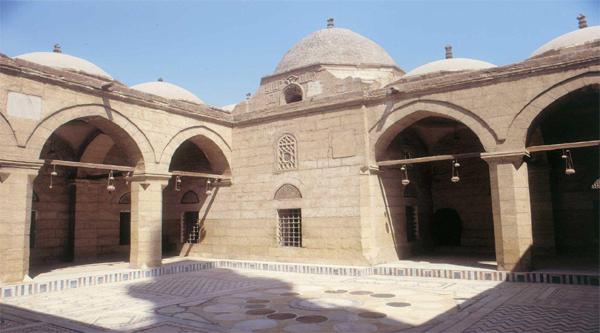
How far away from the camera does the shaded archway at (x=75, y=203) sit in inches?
440

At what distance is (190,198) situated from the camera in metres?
12.9

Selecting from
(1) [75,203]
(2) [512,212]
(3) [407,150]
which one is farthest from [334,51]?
(1) [75,203]

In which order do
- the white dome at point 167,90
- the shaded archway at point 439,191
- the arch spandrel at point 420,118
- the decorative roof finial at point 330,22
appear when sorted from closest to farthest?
the arch spandrel at point 420,118 < the shaded archway at point 439,191 < the white dome at point 167,90 < the decorative roof finial at point 330,22

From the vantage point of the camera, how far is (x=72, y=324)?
5.33 metres

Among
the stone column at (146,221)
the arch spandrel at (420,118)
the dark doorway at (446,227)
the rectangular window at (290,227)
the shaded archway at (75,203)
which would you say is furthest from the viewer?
the dark doorway at (446,227)

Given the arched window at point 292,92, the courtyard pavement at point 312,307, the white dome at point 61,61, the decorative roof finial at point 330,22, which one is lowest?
the courtyard pavement at point 312,307

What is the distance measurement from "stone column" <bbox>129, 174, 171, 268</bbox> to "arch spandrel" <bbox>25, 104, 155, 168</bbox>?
469mm

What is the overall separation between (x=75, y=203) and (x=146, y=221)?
3.37 meters

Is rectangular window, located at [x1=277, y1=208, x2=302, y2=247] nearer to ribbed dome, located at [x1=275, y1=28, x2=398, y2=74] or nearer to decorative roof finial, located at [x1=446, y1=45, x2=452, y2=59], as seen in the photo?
ribbed dome, located at [x1=275, y1=28, x2=398, y2=74]

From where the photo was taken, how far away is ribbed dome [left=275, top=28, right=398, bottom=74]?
13.3 meters

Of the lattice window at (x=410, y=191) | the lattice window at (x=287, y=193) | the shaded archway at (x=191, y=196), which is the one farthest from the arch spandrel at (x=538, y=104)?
the shaded archway at (x=191, y=196)

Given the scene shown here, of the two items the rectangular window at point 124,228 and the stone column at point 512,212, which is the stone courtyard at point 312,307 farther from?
the rectangular window at point 124,228

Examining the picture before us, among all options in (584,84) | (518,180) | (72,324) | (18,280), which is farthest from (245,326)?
(584,84)

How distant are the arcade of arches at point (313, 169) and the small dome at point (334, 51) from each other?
0.52 metres
